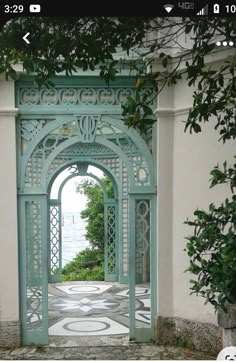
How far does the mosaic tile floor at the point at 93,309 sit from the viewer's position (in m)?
2.23

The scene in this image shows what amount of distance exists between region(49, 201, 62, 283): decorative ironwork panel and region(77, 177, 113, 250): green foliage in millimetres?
713

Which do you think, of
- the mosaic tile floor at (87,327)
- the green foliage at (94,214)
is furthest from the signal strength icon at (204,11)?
the green foliage at (94,214)

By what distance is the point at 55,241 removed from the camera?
3.59 metres

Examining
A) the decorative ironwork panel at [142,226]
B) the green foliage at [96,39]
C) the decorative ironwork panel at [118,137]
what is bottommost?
the decorative ironwork panel at [142,226]

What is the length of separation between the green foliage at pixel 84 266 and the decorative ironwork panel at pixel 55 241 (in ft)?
1.12

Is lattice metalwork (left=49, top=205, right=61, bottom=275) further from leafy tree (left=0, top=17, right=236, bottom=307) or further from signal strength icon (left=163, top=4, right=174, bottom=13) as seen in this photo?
signal strength icon (left=163, top=4, right=174, bottom=13)

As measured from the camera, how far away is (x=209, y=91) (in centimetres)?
108

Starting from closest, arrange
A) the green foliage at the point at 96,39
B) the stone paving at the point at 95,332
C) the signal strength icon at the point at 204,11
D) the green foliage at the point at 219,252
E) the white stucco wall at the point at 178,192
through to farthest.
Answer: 1. the signal strength icon at the point at 204,11
2. the green foliage at the point at 96,39
3. the green foliage at the point at 219,252
4. the white stucco wall at the point at 178,192
5. the stone paving at the point at 95,332

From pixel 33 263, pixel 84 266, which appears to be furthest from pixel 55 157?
pixel 84 266

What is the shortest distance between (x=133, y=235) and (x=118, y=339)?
544 millimetres

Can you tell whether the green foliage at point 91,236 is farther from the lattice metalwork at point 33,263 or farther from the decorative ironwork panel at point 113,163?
the lattice metalwork at point 33,263

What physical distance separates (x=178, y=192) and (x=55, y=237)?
1.98 m

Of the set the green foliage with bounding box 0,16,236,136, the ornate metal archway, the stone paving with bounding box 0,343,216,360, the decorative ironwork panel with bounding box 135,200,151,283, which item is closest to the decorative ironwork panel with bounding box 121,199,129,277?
the ornate metal archway

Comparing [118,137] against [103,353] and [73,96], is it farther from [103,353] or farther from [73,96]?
[103,353]
